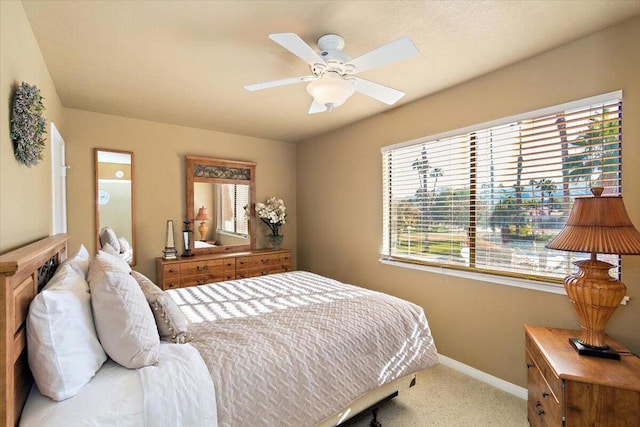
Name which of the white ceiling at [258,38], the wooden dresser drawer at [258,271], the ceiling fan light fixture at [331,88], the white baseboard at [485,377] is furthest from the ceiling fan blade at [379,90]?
the wooden dresser drawer at [258,271]

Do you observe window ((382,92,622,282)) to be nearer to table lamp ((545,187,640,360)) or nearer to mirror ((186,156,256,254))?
table lamp ((545,187,640,360))

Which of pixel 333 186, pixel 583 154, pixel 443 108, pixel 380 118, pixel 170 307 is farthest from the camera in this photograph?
pixel 333 186

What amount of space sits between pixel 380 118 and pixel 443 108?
78cm

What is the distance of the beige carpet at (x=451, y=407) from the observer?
204 centimetres

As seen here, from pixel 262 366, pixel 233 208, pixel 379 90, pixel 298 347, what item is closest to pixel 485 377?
pixel 298 347

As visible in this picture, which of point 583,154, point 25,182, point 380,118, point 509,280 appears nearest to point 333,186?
point 380,118

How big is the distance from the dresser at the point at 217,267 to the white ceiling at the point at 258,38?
1805 mm

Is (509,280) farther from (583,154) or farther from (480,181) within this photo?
(583,154)

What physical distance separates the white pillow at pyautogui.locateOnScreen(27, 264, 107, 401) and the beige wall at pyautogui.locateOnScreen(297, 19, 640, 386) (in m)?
2.66

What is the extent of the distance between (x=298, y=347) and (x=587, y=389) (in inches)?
54.8

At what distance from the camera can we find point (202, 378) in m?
1.29

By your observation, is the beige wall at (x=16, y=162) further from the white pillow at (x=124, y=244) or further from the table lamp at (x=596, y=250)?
the table lamp at (x=596, y=250)

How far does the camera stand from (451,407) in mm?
2203

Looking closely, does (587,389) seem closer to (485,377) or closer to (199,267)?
(485,377)
